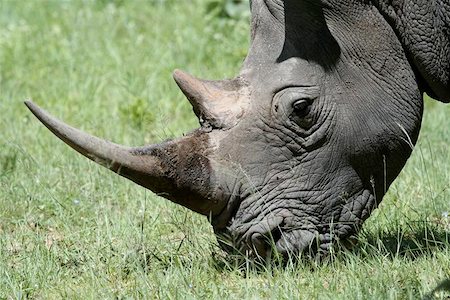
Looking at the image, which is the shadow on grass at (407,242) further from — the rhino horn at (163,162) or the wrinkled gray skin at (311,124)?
the rhino horn at (163,162)

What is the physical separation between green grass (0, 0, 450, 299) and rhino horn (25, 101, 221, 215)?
41cm

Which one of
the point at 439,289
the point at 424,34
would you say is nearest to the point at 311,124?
the point at 424,34

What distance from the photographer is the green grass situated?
17.7ft

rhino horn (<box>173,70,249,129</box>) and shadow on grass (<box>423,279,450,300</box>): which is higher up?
rhino horn (<box>173,70,249,129</box>)

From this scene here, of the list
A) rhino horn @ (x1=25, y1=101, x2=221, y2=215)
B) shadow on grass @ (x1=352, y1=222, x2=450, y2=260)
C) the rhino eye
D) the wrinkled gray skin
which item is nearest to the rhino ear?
the wrinkled gray skin

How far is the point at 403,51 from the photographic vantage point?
5.54 m

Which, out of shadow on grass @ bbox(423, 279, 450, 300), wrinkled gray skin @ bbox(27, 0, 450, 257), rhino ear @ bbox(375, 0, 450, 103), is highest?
rhino ear @ bbox(375, 0, 450, 103)

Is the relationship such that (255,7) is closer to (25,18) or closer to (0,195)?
(0,195)

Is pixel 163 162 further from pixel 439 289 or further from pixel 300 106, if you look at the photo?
pixel 439 289

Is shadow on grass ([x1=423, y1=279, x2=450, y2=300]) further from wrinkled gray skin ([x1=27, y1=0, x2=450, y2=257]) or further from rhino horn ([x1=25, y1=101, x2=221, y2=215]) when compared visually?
rhino horn ([x1=25, y1=101, x2=221, y2=215])

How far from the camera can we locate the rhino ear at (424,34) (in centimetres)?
548

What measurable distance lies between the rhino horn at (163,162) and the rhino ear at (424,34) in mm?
1070

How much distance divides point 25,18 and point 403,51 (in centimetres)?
617

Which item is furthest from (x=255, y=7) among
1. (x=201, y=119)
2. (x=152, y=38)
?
(x=152, y=38)
